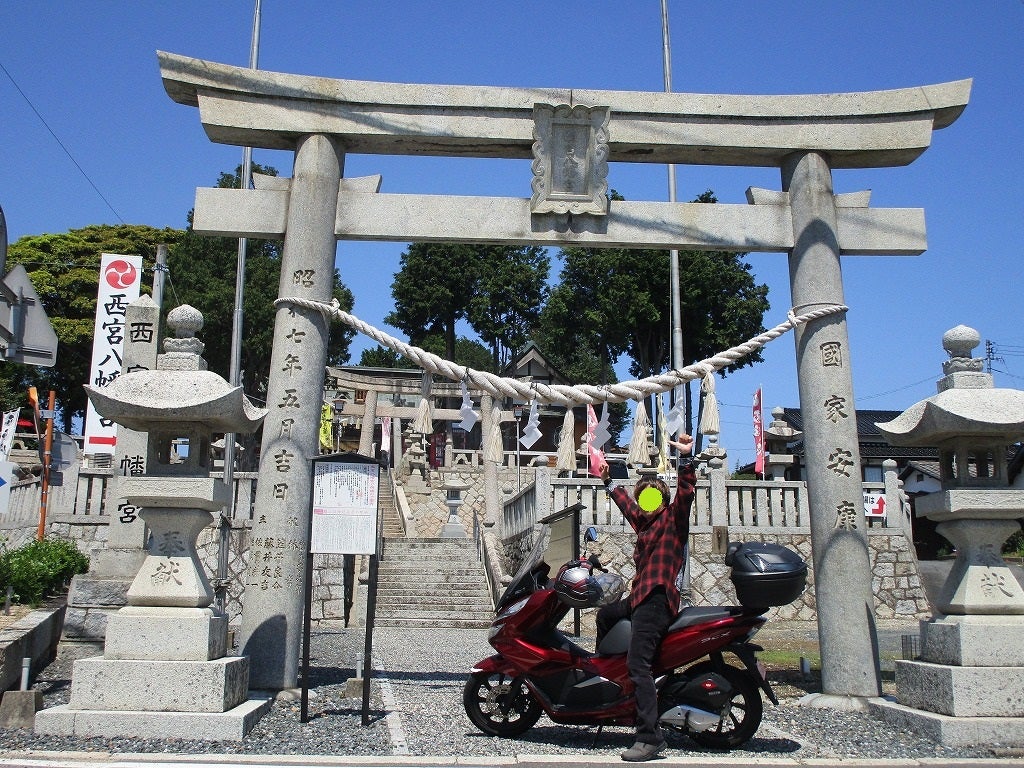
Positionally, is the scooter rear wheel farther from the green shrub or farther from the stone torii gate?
the green shrub

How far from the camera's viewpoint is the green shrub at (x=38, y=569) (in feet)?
36.2

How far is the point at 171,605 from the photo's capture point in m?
6.30

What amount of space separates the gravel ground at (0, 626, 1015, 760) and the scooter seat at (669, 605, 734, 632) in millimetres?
847

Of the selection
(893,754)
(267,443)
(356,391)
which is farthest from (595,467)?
(356,391)

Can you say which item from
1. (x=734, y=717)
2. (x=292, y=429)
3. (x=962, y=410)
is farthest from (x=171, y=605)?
(x=962, y=410)

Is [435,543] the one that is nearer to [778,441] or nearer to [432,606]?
[432,606]

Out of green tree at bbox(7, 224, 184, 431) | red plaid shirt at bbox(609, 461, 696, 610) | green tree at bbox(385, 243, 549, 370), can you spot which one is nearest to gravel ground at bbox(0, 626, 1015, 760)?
red plaid shirt at bbox(609, 461, 696, 610)

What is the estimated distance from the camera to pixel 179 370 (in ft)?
22.3

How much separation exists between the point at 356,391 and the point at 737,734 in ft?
92.3

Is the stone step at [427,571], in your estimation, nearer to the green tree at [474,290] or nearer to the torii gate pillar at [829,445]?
the torii gate pillar at [829,445]

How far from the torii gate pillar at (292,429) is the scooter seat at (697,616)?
3.44 meters

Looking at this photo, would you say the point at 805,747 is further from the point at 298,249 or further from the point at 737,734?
the point at 298,249

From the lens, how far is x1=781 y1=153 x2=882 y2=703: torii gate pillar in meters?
7.44

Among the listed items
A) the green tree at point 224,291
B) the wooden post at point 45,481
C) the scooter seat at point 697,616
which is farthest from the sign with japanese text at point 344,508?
the green tree at point 224,291
